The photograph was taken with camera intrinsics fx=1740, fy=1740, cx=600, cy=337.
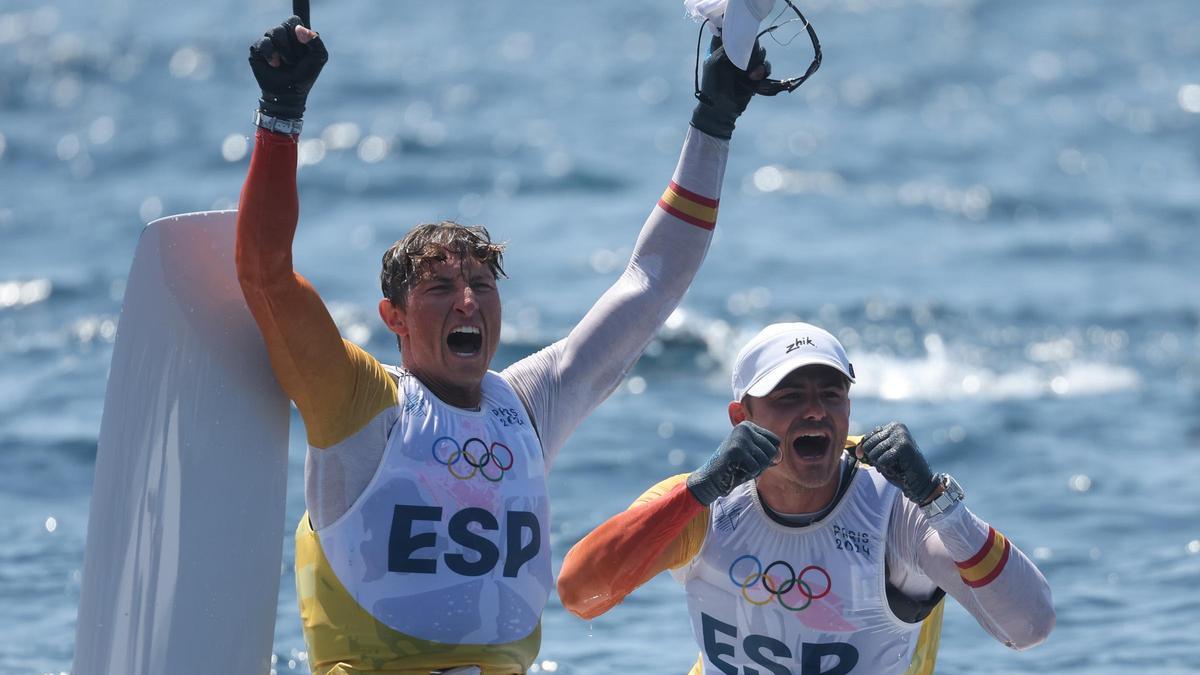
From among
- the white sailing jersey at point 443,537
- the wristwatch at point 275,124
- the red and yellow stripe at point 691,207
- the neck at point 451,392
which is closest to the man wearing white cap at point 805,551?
the white sailing jersey at point 443,537

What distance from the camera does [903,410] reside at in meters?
11.2

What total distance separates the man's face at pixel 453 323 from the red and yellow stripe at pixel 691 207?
2.55ft

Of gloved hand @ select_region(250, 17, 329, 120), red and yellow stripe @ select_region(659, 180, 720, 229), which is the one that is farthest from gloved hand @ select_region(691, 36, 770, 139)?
gloved hand @ select_region(250, 17, 329, 120)

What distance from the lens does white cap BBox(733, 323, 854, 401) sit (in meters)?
4.50

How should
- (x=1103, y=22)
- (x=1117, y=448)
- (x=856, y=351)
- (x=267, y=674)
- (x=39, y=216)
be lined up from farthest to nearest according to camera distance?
1. (x=1103, y=22)
2. (x=39, y=216)
3. (x=856, y=351)
4. (x=1117, y=448)
5. (x=267, y=674)

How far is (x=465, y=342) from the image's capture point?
15.3 ft

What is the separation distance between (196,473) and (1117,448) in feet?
23.7

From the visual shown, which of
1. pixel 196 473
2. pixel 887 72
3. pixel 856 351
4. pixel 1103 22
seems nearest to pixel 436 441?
pixel 196 473

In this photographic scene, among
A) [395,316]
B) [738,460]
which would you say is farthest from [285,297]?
[738,460]

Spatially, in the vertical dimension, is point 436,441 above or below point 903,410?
below

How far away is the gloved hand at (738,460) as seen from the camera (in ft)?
14.0

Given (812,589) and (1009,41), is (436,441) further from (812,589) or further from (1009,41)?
(1009,41)

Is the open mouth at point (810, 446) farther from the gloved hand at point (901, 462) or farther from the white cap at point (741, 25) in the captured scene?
the white cap at point (741, 25)

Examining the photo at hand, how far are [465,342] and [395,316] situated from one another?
220 millimetres
